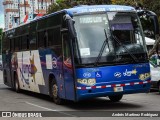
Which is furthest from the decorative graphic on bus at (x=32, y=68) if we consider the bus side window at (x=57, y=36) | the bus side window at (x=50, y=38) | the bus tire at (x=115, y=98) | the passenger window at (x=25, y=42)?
the bus tire at (x=115, y=98)

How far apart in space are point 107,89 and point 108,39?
1458 mm

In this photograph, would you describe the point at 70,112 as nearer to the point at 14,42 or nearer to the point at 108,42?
the point at 108,42

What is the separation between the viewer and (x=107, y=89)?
12695mm

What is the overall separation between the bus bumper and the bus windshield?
2.31ft

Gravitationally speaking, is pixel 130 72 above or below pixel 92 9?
below

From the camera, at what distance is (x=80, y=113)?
40.8ft

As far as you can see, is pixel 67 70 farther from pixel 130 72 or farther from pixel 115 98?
pixel 115 98

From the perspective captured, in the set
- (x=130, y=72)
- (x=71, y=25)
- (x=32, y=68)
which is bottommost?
(x=32, y=68)

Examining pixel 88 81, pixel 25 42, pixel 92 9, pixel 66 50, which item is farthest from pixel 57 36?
pixel 25 42

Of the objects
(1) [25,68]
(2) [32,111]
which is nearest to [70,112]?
(2) [32,111]

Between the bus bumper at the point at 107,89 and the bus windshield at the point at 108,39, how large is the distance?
0.70m

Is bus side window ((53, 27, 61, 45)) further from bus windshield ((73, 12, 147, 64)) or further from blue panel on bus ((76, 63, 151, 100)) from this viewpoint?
blue panel on bus ((76, 63, 151, 100))

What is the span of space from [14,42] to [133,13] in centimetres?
892

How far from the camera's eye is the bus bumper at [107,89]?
1252 centimetres
